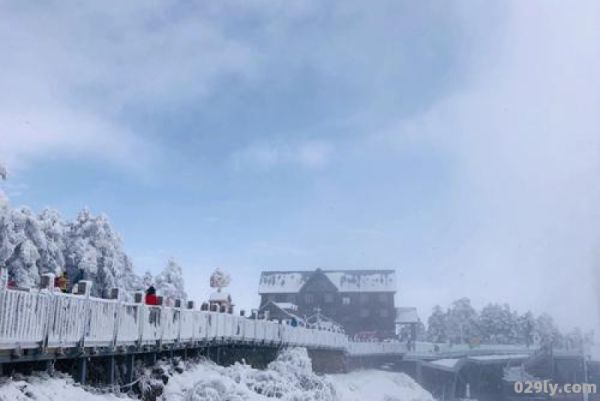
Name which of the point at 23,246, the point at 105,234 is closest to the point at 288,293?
the point at 105,234

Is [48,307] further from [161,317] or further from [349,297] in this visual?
[349,297]

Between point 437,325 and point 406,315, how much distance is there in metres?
46.3

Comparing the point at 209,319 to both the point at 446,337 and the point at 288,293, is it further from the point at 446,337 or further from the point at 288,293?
the point at 446,337

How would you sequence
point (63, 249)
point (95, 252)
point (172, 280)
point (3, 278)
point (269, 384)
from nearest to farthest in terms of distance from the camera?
point (3, 278) < point (269, 384) < point (63, 249) < point (95, 252) < point (172, 280)

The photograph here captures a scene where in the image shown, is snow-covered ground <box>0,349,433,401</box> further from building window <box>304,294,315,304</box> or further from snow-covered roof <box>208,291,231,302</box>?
building window <box>304,294,315,304</box>

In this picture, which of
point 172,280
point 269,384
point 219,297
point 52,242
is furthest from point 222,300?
point 172,280

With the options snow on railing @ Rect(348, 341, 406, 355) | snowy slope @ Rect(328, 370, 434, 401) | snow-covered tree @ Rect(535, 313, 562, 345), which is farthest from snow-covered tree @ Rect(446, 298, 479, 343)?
snowy slope @ Rect(328, 370, 434, 401)

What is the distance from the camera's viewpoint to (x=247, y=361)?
1046 inches

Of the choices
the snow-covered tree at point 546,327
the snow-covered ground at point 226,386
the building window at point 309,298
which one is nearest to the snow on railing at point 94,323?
the snow-covered ground at point 226,386

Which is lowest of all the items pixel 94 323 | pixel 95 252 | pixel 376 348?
pixel 376 348

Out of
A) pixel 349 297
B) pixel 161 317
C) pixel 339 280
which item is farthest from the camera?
pixel 339 280

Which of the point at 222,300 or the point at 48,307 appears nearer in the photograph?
the point at 48,307

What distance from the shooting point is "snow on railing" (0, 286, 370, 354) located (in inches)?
434

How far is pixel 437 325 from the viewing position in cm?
12938
